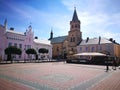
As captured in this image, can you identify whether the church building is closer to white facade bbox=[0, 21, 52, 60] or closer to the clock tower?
the clock tower

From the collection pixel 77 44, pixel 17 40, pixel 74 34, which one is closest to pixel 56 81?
pixel 17 40

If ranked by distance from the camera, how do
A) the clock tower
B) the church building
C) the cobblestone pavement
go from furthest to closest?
the clock tower → the church building → the cobblestone pavement

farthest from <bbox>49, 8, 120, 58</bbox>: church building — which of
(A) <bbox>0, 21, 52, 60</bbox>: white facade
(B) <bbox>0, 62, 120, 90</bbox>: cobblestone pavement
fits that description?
Result: (B) <bbox>0, 62, 120, 90</bbox>: cobblestone pavement

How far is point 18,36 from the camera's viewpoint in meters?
40.3

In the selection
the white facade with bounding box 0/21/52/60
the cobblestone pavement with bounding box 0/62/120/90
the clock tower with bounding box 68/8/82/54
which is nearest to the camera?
the cobblestone pavement with bounding box 0/62/120/90

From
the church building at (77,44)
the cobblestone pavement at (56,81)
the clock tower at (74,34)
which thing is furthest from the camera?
the clock tower at (74,34)

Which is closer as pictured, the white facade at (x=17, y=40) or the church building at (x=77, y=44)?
the white facade at (x=17, y=40)

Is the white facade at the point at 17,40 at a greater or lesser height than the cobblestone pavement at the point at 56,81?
greater

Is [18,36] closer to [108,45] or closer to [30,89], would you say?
[108,45]

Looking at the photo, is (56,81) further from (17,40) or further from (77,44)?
(77,44)

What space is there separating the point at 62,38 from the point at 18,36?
27.7m

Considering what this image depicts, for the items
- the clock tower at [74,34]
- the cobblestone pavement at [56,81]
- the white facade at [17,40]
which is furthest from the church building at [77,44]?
the cobblestone pavement at [56,81]

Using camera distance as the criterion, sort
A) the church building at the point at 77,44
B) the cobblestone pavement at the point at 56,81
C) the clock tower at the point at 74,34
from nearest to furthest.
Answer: the cobblestone pavement at the point at 56,81 → the church building at the point at 77,44 → the clock tower at the point at 74,34

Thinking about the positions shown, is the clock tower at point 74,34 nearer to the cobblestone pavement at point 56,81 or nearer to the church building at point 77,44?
the church building at point 77,44
